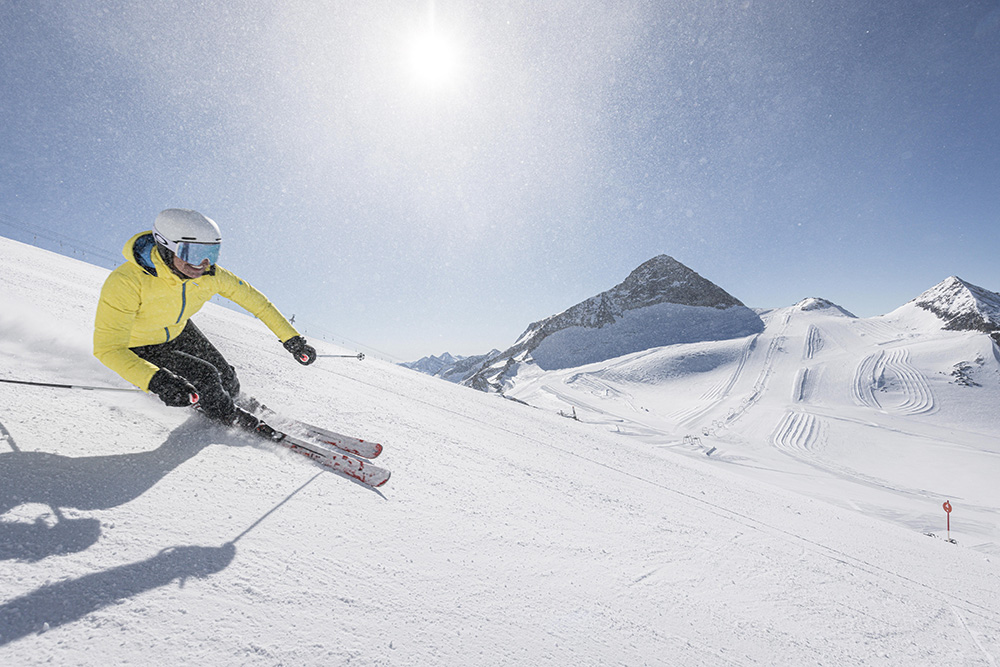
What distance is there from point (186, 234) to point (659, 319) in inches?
3222

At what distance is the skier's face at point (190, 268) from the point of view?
2.81 metres

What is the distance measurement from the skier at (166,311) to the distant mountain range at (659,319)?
153ft

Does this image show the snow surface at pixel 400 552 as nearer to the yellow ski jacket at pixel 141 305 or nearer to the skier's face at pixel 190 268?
the yellow ski jacket at pixel 141 305

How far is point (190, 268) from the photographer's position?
2865mm

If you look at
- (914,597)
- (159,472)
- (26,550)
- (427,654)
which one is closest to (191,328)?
(159,472)

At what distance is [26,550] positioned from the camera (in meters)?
1.24

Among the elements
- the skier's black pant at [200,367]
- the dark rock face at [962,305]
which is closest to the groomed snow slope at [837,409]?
the dark rock face at [962,305]

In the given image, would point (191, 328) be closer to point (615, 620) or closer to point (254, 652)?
point (254, 652)

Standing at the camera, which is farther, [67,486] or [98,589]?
[67,486]

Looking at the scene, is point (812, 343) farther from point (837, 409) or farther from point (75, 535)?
point (75, 535)

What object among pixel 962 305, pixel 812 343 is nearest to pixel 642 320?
pixel 812 343

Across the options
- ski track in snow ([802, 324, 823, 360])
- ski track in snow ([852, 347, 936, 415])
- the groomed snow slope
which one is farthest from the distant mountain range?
ski track in snow ([852, 347, 936, 415])

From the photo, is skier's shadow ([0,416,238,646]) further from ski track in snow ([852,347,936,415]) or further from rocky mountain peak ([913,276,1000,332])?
rocky mountain peak ([913,276,1000,332])

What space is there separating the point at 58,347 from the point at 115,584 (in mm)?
3281
